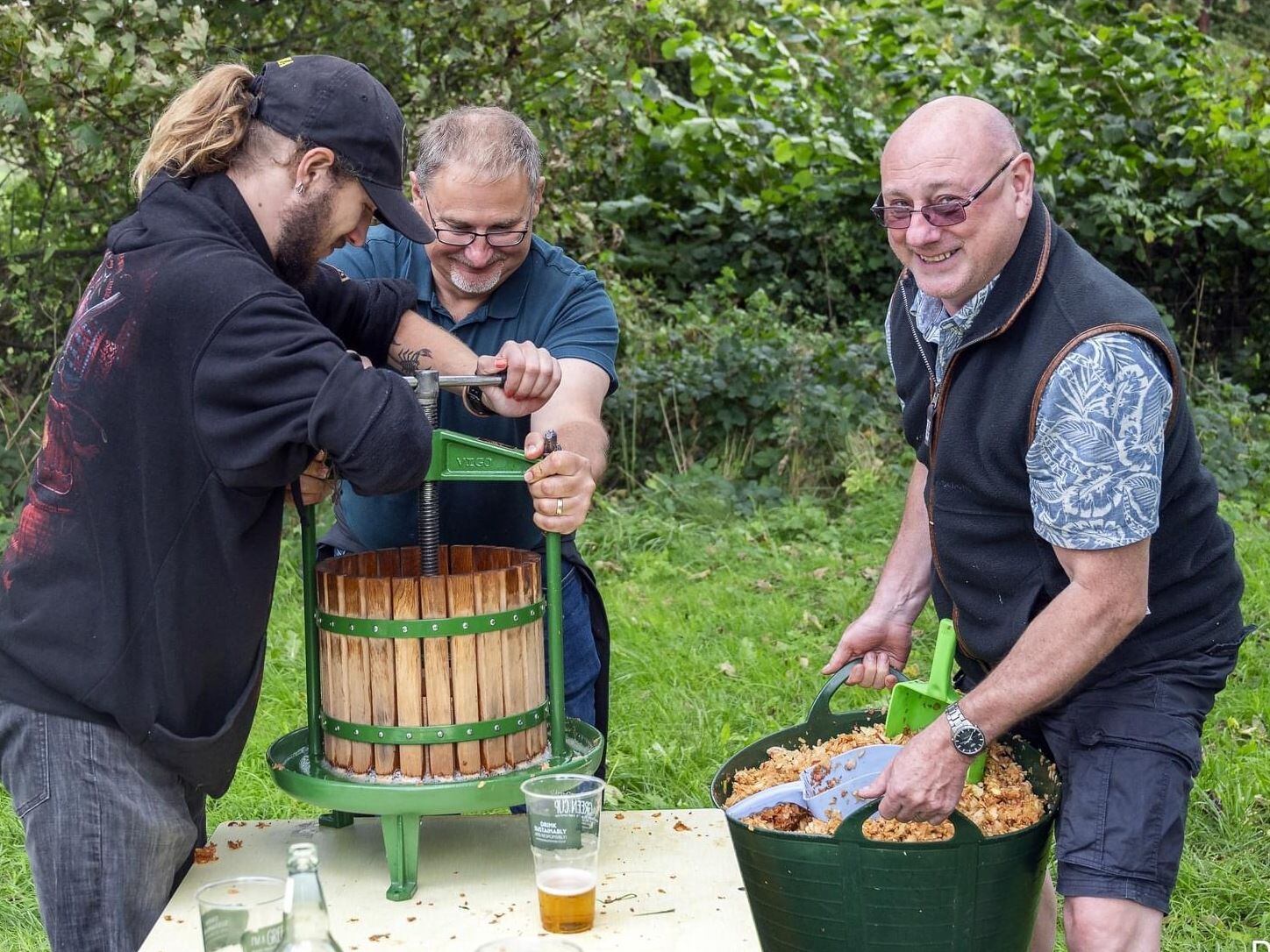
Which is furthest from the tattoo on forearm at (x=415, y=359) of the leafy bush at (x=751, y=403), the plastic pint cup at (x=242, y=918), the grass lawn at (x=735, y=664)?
the leafy bush at (x=751, y=403)

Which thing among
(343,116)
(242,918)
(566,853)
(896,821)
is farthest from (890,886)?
(343,116)

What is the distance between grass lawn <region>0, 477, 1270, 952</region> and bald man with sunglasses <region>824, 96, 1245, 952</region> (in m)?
1.14

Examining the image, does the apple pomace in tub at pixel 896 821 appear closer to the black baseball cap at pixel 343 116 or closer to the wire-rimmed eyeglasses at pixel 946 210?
the wire-rimmed eyeglasses at pixel 946 210

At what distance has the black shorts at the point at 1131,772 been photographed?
97.4 inches

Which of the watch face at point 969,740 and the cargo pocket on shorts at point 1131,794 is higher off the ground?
the watch face at point 969,740

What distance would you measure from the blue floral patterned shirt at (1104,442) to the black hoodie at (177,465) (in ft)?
3.58

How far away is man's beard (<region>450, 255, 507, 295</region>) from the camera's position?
3.06 meters

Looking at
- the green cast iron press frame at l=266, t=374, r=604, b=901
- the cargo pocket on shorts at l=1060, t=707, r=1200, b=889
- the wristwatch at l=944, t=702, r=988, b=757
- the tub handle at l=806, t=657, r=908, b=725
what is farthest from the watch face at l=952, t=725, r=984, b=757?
the green cast iron press frame at l=266, t=374, r=604, b=901

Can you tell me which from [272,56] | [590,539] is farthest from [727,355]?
[272,56]

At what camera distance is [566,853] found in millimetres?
2141

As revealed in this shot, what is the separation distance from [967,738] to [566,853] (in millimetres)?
765

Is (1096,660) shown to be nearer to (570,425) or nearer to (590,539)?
(570,425)

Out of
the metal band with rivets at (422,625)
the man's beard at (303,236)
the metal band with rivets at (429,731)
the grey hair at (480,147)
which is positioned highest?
the grey hair at (480,147)

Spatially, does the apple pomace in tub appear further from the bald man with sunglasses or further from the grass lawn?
the grass lawn
